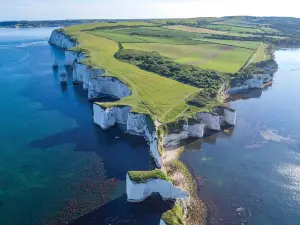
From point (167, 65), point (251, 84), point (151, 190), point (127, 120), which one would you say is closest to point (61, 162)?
point (127, 120)

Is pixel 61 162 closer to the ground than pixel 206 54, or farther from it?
closer to the ground

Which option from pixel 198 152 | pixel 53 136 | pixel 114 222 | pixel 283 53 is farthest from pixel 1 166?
pixel 283 53

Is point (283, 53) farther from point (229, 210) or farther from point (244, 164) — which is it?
point (229, 210)

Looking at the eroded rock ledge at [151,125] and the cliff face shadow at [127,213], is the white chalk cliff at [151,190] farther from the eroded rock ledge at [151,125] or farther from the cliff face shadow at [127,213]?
the cliff face shadow at [127,213]

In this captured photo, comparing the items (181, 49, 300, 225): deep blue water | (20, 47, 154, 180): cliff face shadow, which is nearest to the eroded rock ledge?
(20, 47, 154, 180): cliff face shadow

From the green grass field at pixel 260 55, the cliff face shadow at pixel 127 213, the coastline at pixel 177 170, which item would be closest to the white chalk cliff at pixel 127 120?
the coastline at pixel 177 170

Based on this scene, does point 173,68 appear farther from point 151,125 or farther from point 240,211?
point 240,211
